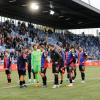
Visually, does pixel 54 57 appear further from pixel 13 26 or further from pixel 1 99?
pixel 13 26

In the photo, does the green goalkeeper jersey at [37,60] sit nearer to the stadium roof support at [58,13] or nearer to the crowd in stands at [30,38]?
the crowd in stands at [30,38]

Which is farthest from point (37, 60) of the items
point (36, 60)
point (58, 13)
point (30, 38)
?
point (58, 13)

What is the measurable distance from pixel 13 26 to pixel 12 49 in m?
9.25

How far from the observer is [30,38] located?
167 feet

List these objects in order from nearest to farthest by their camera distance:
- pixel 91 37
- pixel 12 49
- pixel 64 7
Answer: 1. pixel 12 49
2. pixel 64 7
3. pixel 91 37

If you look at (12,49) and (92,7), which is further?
(92,7)

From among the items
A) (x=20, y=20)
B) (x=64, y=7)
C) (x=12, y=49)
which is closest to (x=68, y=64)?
(x=12, y=49)

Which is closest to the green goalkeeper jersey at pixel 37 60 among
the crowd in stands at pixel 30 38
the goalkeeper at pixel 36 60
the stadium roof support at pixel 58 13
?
the goalkeeper at pixel 36 60

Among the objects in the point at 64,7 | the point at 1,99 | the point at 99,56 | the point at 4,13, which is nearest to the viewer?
the point at 1,99

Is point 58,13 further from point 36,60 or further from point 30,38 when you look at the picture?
point 36,60

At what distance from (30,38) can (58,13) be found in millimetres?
5061

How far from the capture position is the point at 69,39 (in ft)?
219

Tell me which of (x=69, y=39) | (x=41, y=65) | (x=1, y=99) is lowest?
(x=1, y=99)

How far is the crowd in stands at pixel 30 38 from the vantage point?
4325 cm
